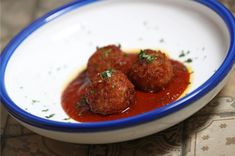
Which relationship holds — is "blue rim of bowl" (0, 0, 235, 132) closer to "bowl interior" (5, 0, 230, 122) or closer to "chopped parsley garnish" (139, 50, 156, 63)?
"bowl interior" (5, 0, 230, 122)

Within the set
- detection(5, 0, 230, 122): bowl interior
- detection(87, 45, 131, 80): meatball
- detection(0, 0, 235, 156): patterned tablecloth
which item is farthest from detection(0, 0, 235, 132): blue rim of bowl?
detection(87, 45, 131, 80): meatball

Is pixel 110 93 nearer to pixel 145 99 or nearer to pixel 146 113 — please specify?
pixel 145 99

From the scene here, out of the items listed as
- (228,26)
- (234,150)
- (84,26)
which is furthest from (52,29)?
(234,150)

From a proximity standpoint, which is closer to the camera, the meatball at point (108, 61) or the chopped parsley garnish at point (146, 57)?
the chopped parsley garnish at point (146, 57)

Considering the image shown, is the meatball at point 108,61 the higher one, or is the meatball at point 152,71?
the meatball at point 108,61

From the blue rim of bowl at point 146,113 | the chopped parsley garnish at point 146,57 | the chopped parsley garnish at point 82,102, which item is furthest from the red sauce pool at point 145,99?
the blue rim of bowl at point 146,113

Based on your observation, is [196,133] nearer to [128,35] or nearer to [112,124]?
[112,124]

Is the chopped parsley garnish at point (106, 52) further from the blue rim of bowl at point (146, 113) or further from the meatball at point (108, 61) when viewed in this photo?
the blue rim of bowl at point (146, 113)

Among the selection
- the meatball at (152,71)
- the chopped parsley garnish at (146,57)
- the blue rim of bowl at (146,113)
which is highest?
the chopped parsley garnish at (146,57)
